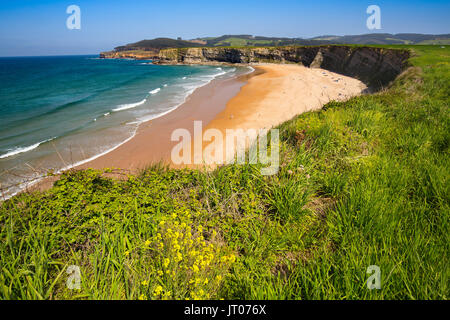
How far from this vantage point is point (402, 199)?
3.59 meters

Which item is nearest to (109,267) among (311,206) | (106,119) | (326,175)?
(311,206)

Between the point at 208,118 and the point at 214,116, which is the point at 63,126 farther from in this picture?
the point at 214,116

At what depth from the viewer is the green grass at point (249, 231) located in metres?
2.40

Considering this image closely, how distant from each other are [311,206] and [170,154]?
868 cm

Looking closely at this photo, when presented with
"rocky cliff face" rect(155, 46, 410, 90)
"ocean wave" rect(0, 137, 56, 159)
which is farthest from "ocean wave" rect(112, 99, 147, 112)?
"rocky cliff face" rect(155, 46, 410, 90)

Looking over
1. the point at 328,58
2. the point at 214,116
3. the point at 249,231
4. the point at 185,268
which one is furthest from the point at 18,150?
the point at 328,58

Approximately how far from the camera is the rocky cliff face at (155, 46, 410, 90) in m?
29.1

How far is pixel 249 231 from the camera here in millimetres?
3502

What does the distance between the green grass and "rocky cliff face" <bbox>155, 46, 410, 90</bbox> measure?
15.4 metres

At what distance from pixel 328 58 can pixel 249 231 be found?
6531cm

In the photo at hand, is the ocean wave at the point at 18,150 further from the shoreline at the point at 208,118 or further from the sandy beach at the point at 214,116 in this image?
the sandy beach at the point at 214,116

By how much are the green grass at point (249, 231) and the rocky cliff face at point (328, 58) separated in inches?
606

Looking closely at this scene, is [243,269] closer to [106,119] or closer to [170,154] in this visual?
[170,154]

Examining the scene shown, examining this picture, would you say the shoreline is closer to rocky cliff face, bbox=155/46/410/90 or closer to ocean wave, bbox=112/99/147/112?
ocean wave, bbox=112/99/147/112
